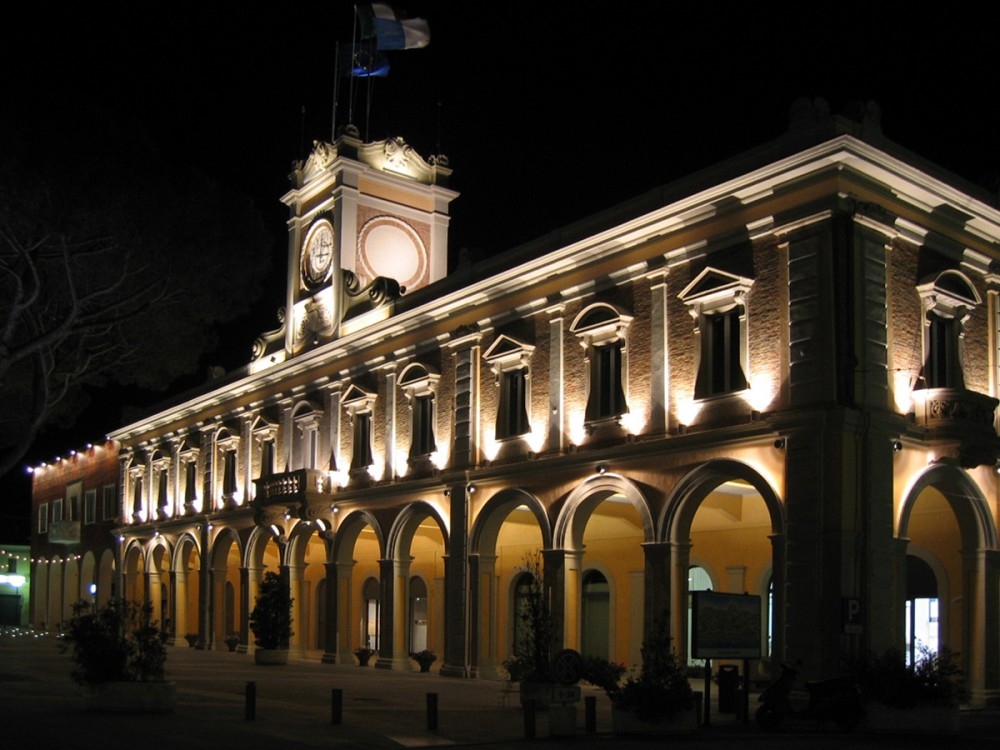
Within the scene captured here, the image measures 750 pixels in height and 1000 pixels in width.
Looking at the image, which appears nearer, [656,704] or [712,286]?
[656,704]

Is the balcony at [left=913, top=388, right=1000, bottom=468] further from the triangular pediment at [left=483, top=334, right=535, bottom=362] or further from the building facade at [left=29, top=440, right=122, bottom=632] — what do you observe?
the building facade at [left=29, top=440, right=122, bottom=632]

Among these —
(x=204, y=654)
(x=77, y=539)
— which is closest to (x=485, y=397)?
(x=204, y=654)

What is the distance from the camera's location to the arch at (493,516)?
27672 millimetres

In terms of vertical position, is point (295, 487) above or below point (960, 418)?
below

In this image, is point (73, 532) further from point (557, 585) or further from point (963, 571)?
point (963, 571)

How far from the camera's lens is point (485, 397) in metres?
29.3

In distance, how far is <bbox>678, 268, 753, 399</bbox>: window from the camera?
22625 millimetres

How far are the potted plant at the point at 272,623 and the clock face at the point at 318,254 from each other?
9300 mm

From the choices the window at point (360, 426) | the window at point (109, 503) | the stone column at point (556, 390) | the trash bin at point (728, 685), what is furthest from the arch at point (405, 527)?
the window at point (109, 503)

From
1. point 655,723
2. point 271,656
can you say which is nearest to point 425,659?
point 271,656

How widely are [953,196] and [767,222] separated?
11.5ft

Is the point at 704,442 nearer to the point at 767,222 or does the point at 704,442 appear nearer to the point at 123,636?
the point at 767,222

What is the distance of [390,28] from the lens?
3684 centimetres

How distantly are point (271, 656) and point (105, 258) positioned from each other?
1194 cm
